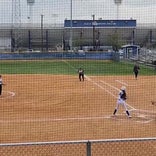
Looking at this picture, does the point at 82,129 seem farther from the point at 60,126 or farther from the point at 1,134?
the point at 1,134

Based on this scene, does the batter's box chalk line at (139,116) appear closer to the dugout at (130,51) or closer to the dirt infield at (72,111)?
the dirt infield at (72,111)

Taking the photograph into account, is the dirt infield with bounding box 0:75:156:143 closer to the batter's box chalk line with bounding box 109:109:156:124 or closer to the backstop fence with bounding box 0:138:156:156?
the batter's box chalk line with bounding box 109:109:156:124

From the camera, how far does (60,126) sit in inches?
475

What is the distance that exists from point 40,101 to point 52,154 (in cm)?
859

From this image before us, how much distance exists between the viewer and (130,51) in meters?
39.3

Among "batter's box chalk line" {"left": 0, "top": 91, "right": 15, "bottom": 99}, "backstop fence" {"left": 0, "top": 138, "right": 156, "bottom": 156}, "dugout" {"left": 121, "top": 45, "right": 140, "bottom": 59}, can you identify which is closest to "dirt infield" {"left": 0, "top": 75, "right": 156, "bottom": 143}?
"batter's box chalk line" {"left": 0, "top": 91, "right": 15, "bottom": 99}

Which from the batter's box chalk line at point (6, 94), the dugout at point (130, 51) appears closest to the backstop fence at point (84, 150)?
the batter's box chalk line at point (6, 94)

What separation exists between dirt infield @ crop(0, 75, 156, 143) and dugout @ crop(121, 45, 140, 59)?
1334 cm

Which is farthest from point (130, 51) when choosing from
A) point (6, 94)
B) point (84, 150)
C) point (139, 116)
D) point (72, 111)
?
point (84, 150)

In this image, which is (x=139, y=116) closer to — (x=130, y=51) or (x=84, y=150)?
(x=84, y=150)

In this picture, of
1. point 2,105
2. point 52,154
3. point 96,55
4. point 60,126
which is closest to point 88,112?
point 60,126

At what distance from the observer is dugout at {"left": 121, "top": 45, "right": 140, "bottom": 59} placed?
123ft

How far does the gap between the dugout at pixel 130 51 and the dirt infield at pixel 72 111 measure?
1334 cm

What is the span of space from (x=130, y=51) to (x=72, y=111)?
25.4m
